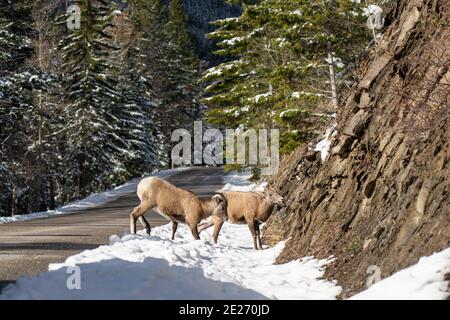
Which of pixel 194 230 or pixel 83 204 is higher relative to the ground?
pixel 194 230

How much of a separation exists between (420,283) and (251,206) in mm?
8515

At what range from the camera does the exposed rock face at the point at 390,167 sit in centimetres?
706

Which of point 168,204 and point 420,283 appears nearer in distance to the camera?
point 420,283

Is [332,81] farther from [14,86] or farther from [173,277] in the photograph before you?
[14,86]

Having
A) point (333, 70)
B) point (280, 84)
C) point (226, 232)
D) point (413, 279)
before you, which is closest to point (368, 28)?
point (333, 70)

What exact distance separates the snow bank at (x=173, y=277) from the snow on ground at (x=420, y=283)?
5.06 ft

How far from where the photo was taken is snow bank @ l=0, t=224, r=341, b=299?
6215 mm

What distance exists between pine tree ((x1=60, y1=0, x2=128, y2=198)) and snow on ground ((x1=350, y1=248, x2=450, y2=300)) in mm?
31894

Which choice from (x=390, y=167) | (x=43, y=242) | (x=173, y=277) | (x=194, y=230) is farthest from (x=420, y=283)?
(x=43, y=242)

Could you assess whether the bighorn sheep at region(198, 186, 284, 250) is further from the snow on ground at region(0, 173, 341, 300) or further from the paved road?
the paved road

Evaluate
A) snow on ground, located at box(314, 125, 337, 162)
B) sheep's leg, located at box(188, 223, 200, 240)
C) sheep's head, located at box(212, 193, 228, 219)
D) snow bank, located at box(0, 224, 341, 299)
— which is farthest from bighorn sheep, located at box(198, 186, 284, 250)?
snow bank, located at box(0, 224, 341, 299)

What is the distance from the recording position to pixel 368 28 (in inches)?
651

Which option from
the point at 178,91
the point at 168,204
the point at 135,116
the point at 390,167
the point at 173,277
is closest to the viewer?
the point at 173,277

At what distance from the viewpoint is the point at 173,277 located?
282 inches
